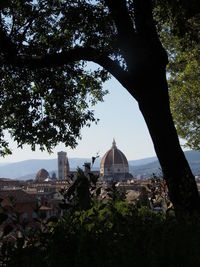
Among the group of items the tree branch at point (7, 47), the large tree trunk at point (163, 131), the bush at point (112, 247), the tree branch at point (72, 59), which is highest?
the tree branch at point (7, 47)

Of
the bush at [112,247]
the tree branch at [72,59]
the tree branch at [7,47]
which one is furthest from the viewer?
the tree branch at [72,59]

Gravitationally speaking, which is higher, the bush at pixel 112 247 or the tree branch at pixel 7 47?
the tree branch at pixel 7 47

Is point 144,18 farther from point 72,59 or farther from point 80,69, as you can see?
point 80,69

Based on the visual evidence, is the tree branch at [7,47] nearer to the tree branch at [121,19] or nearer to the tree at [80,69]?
the tree at [80,69]

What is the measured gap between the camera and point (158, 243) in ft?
12.4

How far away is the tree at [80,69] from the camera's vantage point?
742 cm

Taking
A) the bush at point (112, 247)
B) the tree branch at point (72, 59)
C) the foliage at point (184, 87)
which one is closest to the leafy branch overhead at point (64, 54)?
the tree branch at point (72, 59)

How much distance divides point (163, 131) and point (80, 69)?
4.38 meters

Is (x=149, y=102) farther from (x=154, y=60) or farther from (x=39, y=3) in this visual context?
(x=39, y=3)

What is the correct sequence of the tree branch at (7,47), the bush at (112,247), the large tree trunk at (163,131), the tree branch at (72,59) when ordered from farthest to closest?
the tree branch at (72,59), the tree branch at (7,47), the large tree trunk at (163,131), the bush at (112,247)

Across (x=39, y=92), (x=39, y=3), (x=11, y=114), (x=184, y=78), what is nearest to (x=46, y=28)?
(x=39, y=3)

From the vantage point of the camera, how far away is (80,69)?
437 inches

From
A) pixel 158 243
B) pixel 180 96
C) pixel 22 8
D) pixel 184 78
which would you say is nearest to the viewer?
pixel 158 243

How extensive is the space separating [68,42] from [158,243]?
A: 7.91 m
